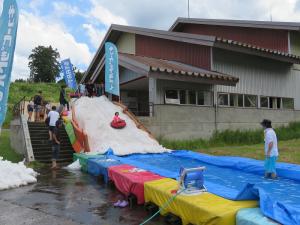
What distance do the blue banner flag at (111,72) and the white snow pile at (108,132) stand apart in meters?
1.10

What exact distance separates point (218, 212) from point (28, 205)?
441cm

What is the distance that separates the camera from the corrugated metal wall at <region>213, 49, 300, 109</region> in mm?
21062

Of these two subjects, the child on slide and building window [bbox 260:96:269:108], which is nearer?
the child on slide

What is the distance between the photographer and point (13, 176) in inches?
408

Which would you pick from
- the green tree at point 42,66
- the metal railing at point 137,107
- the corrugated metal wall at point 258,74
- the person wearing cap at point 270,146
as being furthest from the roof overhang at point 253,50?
the green tree at point 42,66

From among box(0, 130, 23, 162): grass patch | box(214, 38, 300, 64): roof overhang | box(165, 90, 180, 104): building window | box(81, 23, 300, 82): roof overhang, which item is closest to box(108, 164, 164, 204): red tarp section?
box(0, 130, 23, 162): grass patch

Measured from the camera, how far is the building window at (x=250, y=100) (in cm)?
2213

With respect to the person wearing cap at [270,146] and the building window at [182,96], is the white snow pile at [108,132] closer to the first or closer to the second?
the building window at [182,96]

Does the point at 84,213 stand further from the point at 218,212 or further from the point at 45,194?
the point at 218,212

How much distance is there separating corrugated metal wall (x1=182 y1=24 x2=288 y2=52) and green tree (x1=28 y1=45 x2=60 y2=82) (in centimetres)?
4674

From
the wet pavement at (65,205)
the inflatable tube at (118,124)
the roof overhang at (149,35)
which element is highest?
the roof overhang at (149,35)

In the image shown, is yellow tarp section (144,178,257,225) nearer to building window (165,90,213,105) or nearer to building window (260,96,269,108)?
building window (165,90,213,105)

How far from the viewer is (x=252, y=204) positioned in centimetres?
582

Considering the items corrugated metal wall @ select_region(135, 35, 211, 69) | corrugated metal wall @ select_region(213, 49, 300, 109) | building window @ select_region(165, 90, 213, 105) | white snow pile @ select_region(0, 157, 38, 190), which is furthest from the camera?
corrugated metal wall @ select_region(213, 49, 300, 109)
